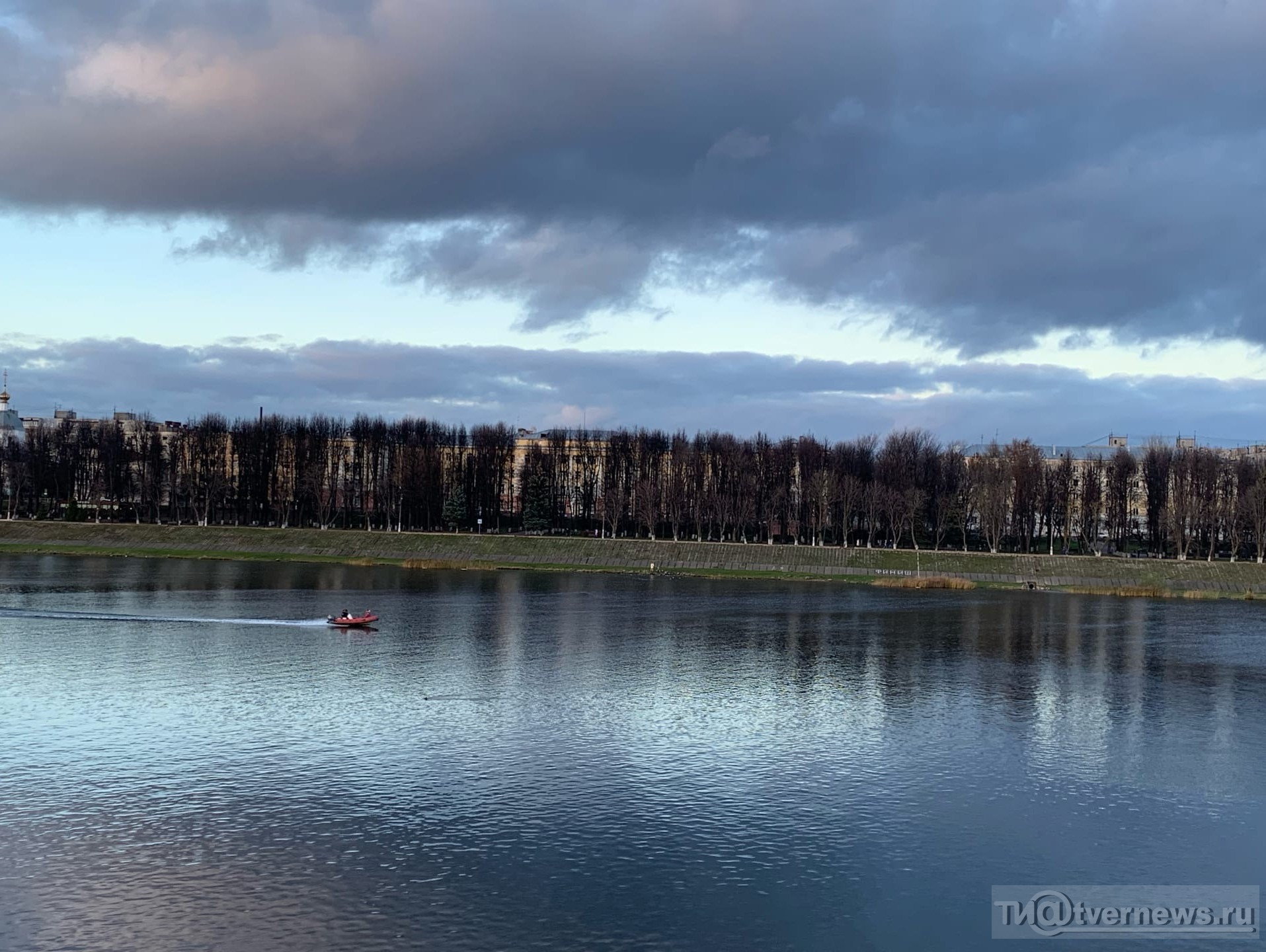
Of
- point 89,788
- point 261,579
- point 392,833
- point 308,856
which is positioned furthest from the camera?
point 261,579

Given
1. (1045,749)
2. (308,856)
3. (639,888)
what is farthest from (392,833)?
(1045,749)

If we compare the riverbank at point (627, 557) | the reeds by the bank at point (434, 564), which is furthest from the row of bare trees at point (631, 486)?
the reeds by the bank at point (434, 564)

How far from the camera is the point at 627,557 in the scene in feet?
365

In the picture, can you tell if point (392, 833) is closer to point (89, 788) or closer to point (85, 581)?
point (89, 788)

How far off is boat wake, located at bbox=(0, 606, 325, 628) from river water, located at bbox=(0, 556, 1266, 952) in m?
0.32

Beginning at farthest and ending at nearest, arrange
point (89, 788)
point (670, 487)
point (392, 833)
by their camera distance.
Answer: point (670, 487), point (89, 788), point (392, 833)

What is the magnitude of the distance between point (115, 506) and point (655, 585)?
7791cm

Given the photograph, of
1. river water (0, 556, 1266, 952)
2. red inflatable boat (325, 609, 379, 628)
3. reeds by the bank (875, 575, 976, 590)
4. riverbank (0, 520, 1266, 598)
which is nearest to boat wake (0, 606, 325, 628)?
river water (0, 556, 1266, 952)

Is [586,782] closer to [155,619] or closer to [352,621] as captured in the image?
[352,621]

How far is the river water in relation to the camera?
2152cm

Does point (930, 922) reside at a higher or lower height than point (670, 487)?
lower

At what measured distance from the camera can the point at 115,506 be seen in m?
140

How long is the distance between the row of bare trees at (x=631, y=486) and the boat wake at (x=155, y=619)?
64.4m

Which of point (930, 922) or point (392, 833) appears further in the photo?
point (392, 833)
